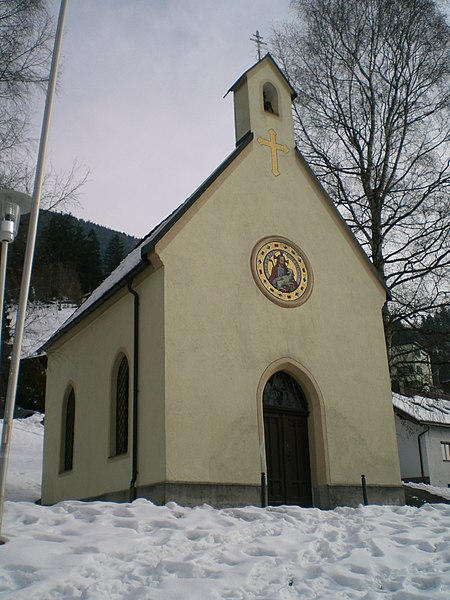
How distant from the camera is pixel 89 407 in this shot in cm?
1659

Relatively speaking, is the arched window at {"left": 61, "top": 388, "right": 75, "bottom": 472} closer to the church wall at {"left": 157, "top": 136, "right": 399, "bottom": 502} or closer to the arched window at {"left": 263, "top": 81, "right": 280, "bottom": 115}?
the church wall at {"left": 157, "top": 136, "right": 399, "bottom": 502}

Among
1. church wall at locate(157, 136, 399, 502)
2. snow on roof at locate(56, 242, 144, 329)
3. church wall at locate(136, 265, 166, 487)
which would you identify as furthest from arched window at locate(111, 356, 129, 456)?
church wall at locate(157, 136, 399, 502)

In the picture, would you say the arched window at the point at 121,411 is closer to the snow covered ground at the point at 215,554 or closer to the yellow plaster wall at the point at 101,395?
the yellow plaster wall at the point at 101,395

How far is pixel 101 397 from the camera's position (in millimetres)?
15930

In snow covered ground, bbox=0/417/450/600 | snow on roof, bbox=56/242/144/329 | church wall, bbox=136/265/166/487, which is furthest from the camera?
snow on roof, bbox=56/242/144/329

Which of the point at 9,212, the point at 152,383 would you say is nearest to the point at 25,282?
the point at 9,212

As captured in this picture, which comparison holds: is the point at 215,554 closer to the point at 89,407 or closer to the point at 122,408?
the point at 122,408

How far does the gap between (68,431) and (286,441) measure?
6742mm

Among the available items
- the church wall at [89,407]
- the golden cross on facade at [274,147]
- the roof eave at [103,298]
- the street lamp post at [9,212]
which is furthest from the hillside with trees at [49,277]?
the street lamp post at [9,212]

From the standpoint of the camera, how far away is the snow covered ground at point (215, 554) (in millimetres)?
6812

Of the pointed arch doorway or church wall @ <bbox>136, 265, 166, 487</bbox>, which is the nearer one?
church wall @ <bbox>136, 265, 166, 487</bbox>

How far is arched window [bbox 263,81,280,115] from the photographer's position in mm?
17156

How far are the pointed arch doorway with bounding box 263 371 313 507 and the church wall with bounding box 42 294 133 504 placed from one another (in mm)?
2932

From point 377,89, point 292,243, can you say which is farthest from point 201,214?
point 377,89
